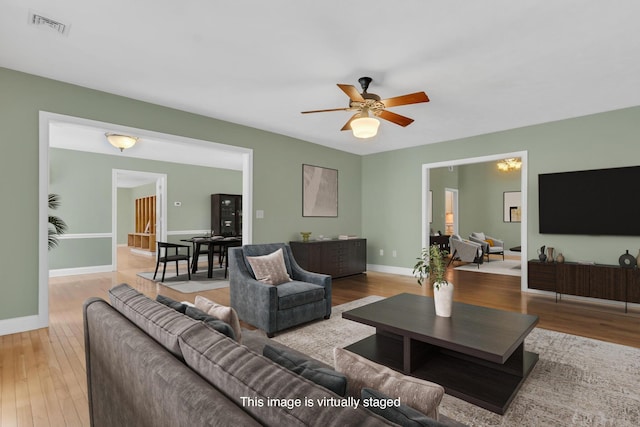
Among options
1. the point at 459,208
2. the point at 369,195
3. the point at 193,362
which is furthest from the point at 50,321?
the point at 459,208

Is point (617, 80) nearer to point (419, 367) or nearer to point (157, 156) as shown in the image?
point (419, 367)

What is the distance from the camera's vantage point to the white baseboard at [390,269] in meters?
6.39

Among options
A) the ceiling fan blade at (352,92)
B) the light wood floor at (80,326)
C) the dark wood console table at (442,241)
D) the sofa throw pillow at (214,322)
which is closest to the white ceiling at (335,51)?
the ceiling fan blade at (352,92)

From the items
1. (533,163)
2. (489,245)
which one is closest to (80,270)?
(533,163)

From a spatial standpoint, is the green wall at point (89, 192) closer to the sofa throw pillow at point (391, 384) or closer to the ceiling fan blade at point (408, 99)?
the ceiling fan blade at point (408, 99)

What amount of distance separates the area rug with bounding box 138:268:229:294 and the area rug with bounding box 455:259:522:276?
524 cm

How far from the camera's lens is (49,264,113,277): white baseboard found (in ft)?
20.3

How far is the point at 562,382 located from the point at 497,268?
5556mm

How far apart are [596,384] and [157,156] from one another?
27.1ft

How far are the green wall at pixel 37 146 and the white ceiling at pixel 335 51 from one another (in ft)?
0.52

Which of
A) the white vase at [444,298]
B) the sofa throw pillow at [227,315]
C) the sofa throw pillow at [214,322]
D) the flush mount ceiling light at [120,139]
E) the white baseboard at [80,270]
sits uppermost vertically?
the flush mount ceiling light at [120,139]

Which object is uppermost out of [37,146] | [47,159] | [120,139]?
[120,139]

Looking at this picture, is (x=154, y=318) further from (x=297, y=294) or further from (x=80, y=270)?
(x=80, y=270)

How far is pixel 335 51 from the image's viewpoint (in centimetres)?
282
